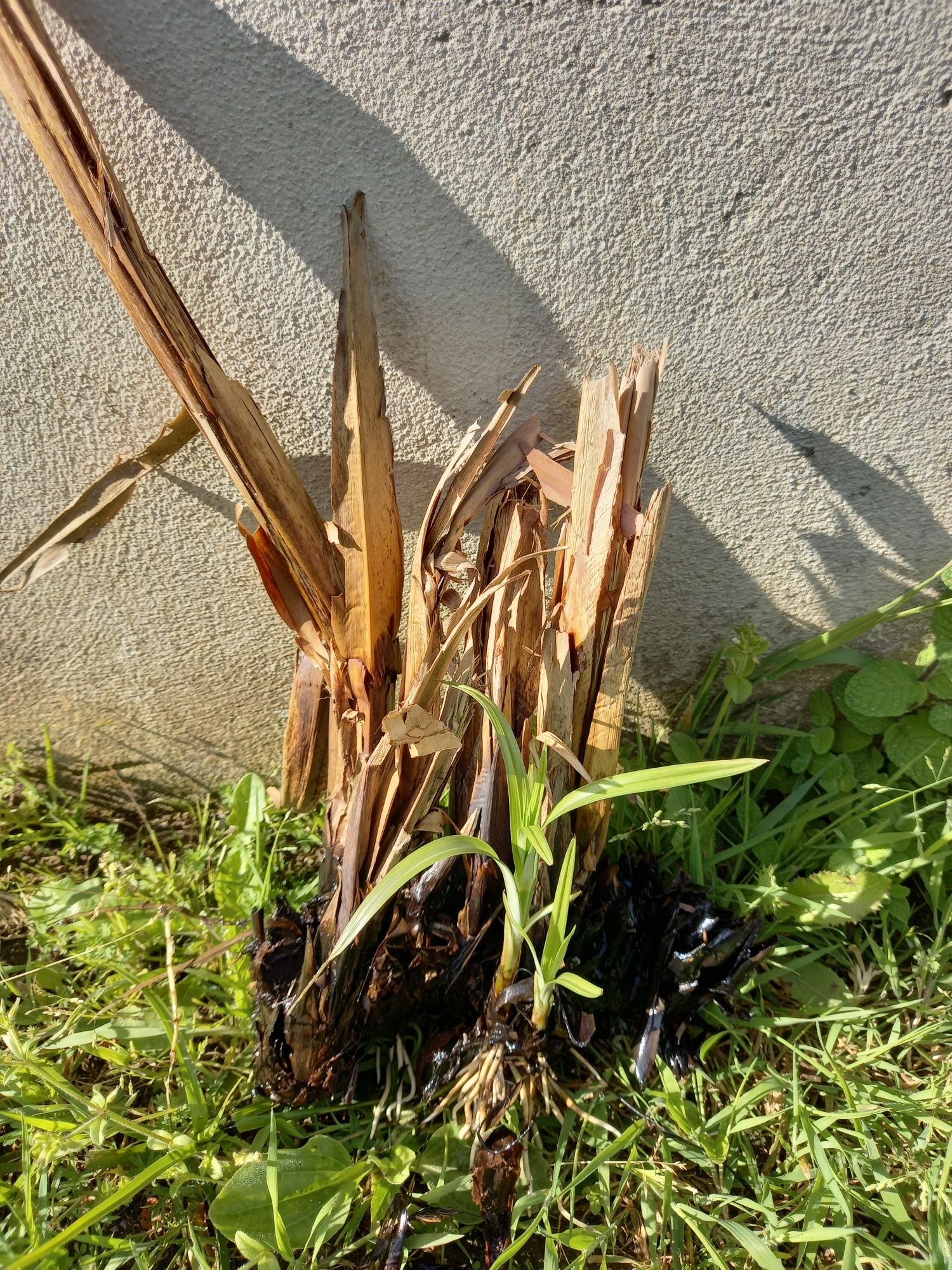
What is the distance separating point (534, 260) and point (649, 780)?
0.87m

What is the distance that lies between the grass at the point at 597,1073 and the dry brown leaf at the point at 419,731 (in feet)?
1.71

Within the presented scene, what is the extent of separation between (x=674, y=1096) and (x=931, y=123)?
162 centimetres

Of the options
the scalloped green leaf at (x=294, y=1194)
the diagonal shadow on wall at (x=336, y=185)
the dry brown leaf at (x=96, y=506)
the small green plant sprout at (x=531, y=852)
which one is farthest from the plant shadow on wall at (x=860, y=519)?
the scalloped green leaf at (x=294, y=1194)

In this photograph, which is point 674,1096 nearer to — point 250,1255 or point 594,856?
point 594,856

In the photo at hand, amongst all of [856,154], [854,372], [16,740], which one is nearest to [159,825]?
[16,740]

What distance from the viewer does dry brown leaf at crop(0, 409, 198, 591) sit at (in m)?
1.37

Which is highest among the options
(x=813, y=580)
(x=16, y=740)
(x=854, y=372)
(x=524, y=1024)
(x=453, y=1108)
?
(x=854, y=372)

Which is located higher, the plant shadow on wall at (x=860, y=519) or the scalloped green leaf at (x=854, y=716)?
the plant shadow on wall at (x=860, y=519)

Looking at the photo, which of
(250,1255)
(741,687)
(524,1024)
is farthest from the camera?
(741,687)

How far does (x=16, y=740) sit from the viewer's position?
188cm

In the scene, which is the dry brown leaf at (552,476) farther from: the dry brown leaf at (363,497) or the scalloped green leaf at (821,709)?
the scalloped green leaf at (821,709)

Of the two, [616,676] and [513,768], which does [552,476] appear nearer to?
[616,676]

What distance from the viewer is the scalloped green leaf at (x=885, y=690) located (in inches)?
61.1

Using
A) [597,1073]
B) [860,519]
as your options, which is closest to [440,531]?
[860,519]
